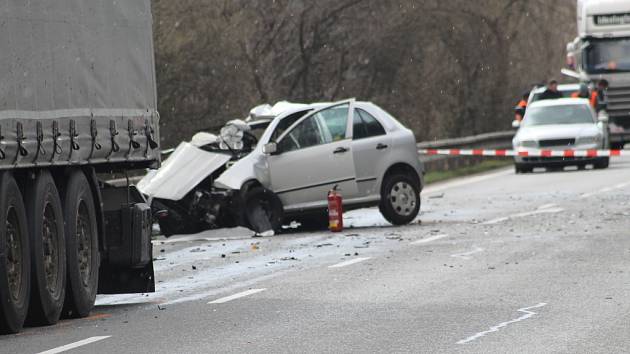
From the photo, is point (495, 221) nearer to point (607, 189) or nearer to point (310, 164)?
point (310, 164)

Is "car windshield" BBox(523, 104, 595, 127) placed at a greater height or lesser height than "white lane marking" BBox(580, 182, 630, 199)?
greater

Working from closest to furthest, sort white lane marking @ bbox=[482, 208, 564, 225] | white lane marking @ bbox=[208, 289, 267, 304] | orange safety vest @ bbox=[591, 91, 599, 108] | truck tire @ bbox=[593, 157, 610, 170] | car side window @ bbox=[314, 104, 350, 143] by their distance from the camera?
white lane marking @ bbox=[208, 289, 267, 304]
car side window @ bbox=[314, 104, 350, 143]
white lane marking @ bbox=[482, 208, 564, 225]
truck tire @ bbox=[593, 157, 610, 170]
orange safety vest @ bbox=[591, 91, 599, 108]

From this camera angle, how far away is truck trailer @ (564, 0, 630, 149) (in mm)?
38844

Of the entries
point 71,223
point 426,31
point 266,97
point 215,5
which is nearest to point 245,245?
point 71,223

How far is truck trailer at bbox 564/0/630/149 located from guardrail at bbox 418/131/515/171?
282 cm

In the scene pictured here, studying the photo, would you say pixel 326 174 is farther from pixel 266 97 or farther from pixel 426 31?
pixel 426 31

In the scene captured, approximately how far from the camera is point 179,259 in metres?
17.6

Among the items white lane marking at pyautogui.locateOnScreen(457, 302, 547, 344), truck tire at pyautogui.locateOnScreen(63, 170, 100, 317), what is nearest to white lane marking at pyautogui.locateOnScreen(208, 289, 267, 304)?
truck tire at pyautogui.locateOnScreen(63, 170, 100, 317)

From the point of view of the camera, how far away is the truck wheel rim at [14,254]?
10.9 meters

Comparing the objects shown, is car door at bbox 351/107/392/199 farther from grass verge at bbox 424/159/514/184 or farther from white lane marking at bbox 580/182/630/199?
grass verge at bbox 424/159/514/184

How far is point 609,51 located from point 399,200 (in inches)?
765

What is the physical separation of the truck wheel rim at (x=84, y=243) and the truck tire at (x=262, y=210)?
773 cm

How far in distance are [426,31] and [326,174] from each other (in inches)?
828

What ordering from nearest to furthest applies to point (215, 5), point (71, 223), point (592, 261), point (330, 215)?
1. point (71, 223)
2. point (592, 261)
3. point (330, 215)
4. point (215, 5)
